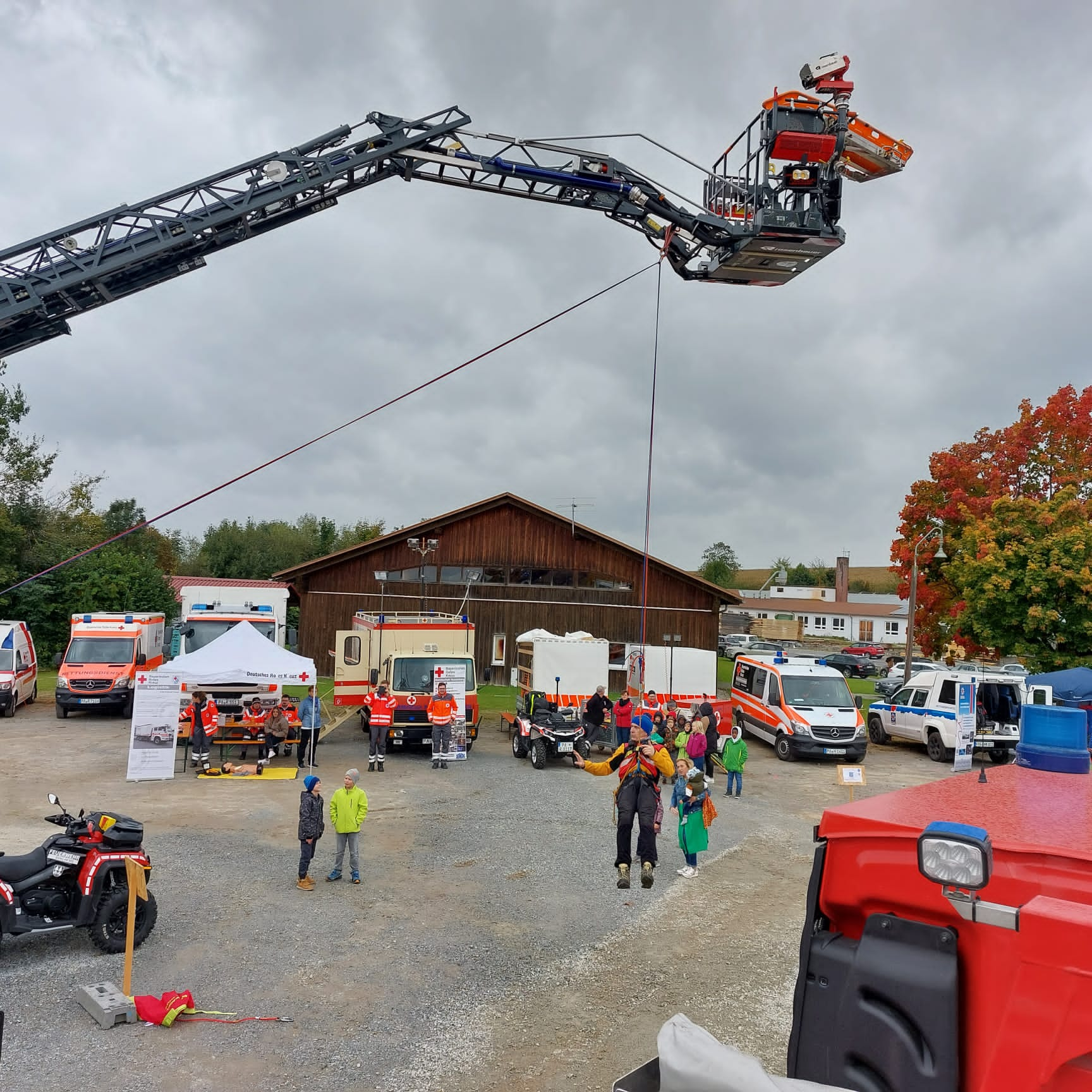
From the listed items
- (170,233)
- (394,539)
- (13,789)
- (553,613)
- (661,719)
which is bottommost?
(13,789)

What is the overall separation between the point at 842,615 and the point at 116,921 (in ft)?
287

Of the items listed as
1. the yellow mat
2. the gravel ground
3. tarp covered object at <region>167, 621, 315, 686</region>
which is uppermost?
tarp covered object at <region>167, 621, 315, 686</region>

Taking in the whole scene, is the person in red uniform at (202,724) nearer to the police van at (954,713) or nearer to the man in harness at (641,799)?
the man in harness at (641,799)

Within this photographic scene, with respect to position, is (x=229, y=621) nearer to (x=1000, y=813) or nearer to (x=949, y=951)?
(x=1000, y=813)

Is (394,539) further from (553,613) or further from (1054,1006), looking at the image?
(1054,1006)

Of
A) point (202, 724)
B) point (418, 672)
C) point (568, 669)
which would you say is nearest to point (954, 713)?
point (568, 669)

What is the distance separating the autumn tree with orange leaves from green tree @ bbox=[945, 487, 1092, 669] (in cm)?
3

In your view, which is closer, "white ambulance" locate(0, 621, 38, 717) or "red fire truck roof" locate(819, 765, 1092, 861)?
"red fire truck roof" locate(819, 765, 1092, 861)

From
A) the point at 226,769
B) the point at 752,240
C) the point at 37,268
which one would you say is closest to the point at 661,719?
the point at 226,769

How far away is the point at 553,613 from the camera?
1356 inches

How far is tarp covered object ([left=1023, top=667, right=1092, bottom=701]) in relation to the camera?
14180 millimetres

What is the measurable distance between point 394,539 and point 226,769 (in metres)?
17.3

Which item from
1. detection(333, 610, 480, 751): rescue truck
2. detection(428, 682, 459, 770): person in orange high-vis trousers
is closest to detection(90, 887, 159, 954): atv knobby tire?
detection(428, 682, 459, 770): person in orange high-vis trousers

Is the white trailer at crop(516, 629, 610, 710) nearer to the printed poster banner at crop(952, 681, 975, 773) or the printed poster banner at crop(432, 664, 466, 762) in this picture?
the printed poster banner at crop(432, 664, 466, 762)
